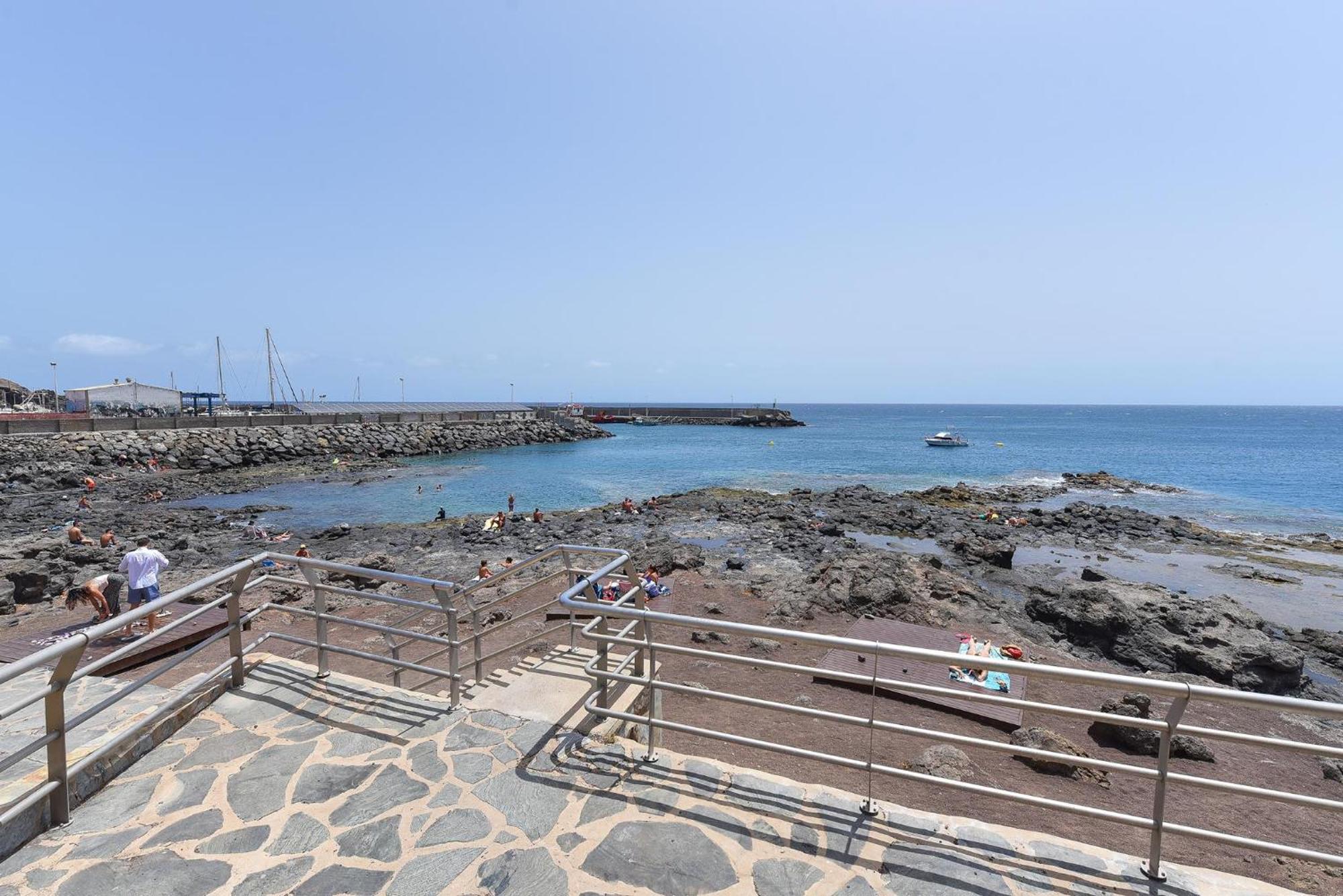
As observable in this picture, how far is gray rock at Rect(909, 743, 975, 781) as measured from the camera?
6668mm

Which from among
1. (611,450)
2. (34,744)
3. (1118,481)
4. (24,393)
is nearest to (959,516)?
Answer: (1118,481)

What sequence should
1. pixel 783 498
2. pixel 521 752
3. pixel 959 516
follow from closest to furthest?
1. pixel 521 752
2. pixel 959 516
3. pixel 783 498

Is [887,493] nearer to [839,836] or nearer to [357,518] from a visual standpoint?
[357,518]

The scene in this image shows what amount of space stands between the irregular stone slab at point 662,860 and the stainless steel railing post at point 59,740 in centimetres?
301

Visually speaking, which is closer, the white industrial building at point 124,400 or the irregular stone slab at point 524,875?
the irregular stone slab at point 524,875

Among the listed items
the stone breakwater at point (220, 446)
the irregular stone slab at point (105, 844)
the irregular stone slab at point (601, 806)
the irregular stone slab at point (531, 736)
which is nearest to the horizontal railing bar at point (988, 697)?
the irregular stone slab at point (601, 806)

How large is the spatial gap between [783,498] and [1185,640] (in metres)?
22.3

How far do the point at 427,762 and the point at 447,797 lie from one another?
455 millimetres

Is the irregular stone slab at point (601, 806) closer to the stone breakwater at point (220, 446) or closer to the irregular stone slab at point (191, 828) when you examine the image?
the irregular stone slab at point (191, 828)

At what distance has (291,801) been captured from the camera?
3.93m

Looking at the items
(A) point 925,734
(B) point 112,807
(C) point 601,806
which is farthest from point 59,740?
(A) point 925,734

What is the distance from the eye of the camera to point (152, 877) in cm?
330

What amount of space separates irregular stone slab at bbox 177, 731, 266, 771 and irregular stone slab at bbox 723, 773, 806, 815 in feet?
11.1

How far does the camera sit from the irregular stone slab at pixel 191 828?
358 cm
